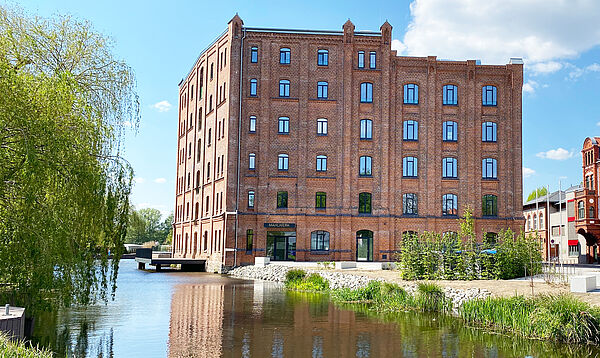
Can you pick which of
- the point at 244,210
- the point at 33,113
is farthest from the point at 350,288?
the point at 244,210

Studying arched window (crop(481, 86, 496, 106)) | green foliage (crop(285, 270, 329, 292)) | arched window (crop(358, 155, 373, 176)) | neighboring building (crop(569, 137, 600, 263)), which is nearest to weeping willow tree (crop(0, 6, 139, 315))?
green foliage (crop(285, 270, 329, 292))

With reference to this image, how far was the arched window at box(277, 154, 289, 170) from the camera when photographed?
48.4m

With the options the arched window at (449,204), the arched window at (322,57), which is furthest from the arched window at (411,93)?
the arched window at (449,204)

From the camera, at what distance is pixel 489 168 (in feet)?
165

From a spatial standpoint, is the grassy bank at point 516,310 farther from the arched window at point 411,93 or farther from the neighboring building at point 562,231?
the neighboring building at point 562,231

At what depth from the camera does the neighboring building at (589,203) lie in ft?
186

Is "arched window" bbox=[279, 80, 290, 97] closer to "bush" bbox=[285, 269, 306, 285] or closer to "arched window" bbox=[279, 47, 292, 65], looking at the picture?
"arched window" bbox=[279, 47, 292, 65]

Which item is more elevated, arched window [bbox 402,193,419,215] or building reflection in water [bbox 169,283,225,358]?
arched window [bbox 402,193,419,215]

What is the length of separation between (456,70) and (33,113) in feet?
143

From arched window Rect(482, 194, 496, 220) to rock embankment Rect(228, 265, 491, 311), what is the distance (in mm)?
20507

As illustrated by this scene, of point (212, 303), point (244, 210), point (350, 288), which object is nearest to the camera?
point (212, 303)

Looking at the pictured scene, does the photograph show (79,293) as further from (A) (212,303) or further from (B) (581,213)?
(B) (581,213)

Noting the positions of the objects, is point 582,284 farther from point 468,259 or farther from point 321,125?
point 321,125

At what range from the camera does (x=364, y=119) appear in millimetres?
48906
